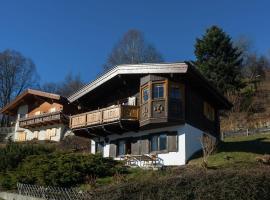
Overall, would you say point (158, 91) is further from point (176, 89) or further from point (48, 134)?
point (48, 134)

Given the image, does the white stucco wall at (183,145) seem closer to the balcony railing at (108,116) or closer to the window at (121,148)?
the balcony railing at (108,116)

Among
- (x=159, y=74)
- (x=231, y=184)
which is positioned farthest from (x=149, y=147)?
(x=231, y=184)

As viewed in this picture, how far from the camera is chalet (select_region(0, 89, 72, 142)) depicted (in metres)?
50.6

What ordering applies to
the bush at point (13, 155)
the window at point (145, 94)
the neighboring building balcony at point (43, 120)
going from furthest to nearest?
1. the neighboring building balcony at point (43, 120)
2. the window at point (145, 94)
3. the bush at point (13, 155)

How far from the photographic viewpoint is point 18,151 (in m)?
26.0

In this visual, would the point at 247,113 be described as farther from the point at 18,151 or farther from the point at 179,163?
the point at 18,151

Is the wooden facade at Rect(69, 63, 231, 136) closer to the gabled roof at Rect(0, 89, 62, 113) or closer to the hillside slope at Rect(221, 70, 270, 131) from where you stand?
the hillside slope at Rect(221, 70, 270, 131)

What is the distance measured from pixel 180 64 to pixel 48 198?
1313 cm

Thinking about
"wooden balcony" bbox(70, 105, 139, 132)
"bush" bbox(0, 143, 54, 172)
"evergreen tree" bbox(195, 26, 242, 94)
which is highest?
"evergreen tree" bbox(195, 26, 242, 94)

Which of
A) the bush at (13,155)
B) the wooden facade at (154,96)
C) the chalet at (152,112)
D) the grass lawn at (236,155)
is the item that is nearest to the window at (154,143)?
the chalet at (152,112)

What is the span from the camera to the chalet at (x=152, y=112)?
27.4m

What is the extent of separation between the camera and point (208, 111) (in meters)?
33.0

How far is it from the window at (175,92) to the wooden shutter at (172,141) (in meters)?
2.22

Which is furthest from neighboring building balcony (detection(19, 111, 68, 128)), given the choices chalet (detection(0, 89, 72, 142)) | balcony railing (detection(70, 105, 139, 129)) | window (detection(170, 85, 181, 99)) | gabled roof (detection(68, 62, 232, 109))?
window (detection(170, 85, 181, 99))
